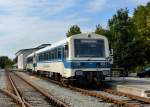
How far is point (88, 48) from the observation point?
2416 cm

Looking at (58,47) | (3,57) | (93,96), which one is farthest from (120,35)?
(3,57)

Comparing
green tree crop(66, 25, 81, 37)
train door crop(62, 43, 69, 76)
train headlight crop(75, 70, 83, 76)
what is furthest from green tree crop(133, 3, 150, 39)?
train headlight crop(75, 70, 83, 76)

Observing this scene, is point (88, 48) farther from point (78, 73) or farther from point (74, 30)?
point (74, 30)

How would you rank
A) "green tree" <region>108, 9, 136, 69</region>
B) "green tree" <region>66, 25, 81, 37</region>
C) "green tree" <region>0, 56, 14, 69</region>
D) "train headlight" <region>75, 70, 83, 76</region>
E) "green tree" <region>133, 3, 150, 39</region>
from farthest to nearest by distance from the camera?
"green tree" <region>0, 56, 14, 69</region>, "green tree" <region>66, 25, 81, 37</region>, "green tree" <region>133, 3, 150, 39</region>, "green tree" <region>108, 9, 136, 69</region>, "train headlight" <region>75, 70, 83, 76</region>

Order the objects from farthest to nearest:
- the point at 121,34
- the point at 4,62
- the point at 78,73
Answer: the point at 4,62 → the point at 121,34 → the point at 78,73

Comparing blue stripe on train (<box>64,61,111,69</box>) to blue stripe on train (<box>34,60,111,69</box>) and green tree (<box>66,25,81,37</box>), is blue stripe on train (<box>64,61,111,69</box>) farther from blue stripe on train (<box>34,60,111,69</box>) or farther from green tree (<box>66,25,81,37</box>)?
green tree (<box>66,25,81,37</box>)

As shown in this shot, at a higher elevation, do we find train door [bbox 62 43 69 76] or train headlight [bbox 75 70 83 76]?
train door [bbox 62 43 69 76]

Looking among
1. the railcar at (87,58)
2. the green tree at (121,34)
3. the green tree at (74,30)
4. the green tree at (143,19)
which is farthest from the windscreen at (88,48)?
the green tree at (74,30)

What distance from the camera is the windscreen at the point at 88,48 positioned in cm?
2411

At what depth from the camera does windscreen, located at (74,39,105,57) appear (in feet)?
79.1

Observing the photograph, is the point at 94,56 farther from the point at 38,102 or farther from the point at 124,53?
the point at 124,53

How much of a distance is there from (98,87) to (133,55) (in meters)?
18.3

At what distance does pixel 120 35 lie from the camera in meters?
42.6

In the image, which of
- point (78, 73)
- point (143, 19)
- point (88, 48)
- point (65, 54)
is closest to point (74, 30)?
point (143, 19)
